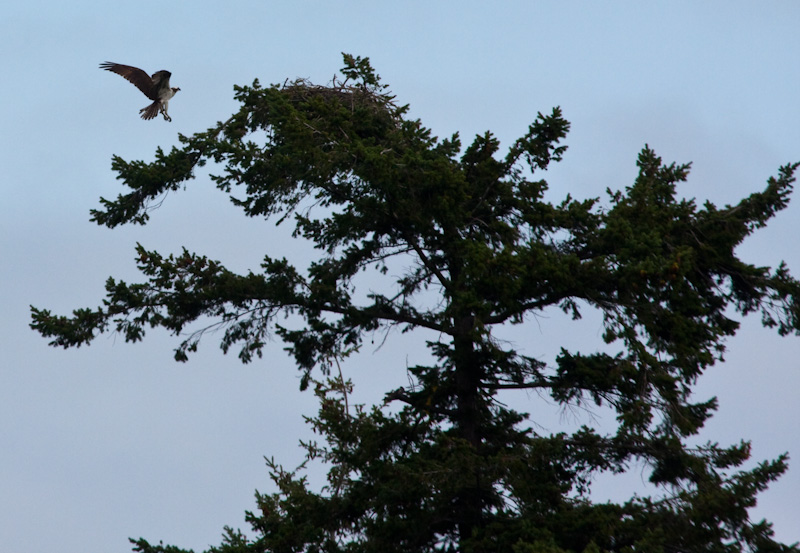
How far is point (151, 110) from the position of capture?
18641 mm

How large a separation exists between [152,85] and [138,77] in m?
0.25

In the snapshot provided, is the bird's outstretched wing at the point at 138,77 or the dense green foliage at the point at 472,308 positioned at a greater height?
the bird's outstretched wing at the point at 138,77

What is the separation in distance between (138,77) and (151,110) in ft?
1.89

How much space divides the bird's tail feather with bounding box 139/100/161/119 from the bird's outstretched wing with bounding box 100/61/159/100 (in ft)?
0.35

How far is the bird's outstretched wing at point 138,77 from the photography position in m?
18.1

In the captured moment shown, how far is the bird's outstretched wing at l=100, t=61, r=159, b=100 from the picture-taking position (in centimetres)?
1812

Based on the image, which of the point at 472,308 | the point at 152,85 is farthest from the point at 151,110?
the point at 472,308

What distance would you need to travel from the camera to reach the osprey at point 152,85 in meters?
18.2

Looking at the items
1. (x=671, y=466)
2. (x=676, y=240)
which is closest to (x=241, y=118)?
(x=676, y=240)

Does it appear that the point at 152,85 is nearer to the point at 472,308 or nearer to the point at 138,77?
the point at 138,77

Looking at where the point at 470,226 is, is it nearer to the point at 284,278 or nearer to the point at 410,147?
the point at 410,147

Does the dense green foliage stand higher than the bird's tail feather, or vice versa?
the bird's tail feather

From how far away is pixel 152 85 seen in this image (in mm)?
A: 18438

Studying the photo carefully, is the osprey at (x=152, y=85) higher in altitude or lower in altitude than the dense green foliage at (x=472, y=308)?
higher
